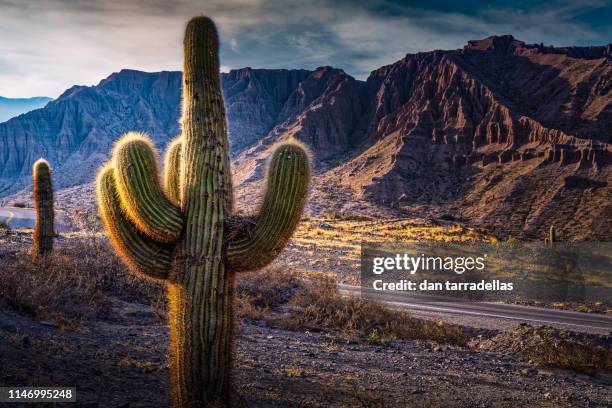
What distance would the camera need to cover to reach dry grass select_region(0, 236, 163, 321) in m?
7.97

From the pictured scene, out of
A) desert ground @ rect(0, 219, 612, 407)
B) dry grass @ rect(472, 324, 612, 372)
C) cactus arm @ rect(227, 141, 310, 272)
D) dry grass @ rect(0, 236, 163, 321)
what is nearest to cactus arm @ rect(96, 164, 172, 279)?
cactus arm @ rect(227, 141, 310, 272)

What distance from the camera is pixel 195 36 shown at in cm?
498

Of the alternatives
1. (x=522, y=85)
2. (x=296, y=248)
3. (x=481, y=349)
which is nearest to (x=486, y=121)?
(x=522, y=85)

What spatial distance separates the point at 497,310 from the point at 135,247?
14.4m

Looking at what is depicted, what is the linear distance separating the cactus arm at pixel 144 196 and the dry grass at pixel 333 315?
6.10 meters

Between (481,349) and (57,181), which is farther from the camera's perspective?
(57,181)

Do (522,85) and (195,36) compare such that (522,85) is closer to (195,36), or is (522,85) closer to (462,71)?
(462,71)

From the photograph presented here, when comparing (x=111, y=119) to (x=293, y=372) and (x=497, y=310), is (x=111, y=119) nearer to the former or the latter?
(x=497, y=310)

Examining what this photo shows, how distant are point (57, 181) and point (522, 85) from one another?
374 ft

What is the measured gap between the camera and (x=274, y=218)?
15.8 ft

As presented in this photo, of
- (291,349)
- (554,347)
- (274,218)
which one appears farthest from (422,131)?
(274,218)

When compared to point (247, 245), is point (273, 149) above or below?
above

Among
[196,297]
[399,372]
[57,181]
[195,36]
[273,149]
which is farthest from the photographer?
[57,181]

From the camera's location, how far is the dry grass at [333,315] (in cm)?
1050
